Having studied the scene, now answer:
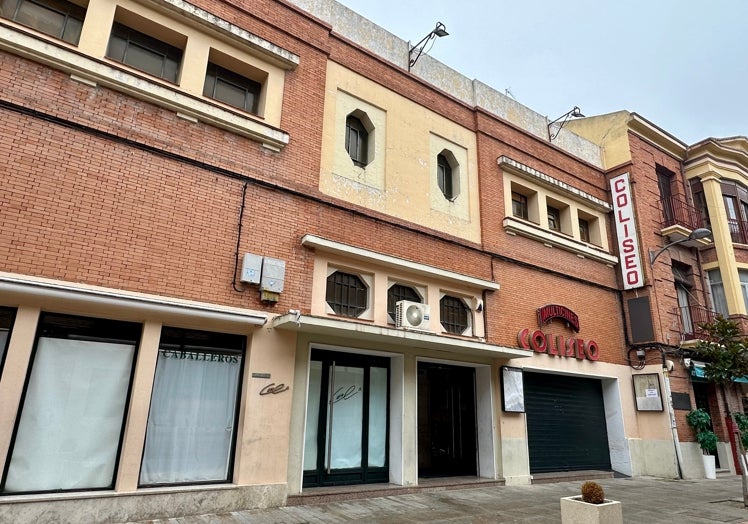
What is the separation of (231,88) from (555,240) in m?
10.3

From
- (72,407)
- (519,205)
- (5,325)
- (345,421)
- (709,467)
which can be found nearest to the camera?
(5,325)

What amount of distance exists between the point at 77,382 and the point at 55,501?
162 cm

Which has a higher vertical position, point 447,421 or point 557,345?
point 557,345

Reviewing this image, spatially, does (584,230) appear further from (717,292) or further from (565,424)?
(565,424)

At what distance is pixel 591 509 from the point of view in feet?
20.6

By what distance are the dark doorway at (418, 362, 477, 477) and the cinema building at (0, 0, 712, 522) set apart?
6cm

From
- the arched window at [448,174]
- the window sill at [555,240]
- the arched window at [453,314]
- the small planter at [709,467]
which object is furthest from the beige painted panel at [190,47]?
the small planter at [709,467]

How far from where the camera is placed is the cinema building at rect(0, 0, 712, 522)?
23.1 ft

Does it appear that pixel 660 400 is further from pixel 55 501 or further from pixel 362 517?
pixel 55 501

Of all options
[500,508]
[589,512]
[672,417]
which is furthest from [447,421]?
[672,417]

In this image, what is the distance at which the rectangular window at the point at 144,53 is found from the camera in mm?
8922

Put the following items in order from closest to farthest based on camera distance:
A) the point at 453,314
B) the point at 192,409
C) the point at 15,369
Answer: the point at 15,369 → the point at 192,409 → the point at 453,314

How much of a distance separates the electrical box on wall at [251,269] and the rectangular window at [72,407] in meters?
2.11

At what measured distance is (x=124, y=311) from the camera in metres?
7.35
